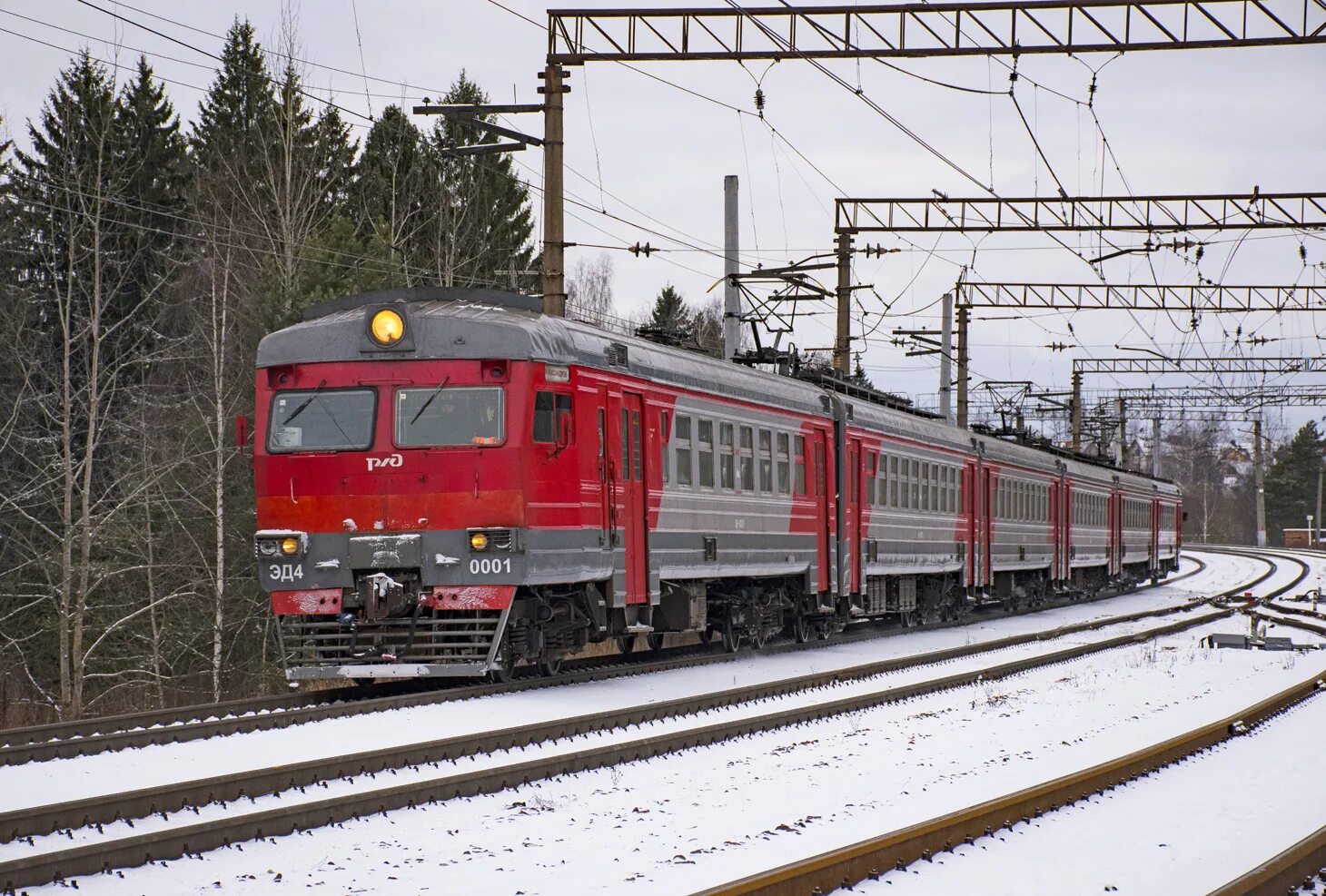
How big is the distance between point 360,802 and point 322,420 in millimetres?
6186

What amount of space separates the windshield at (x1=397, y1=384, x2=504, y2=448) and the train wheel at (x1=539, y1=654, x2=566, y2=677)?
2408 millimetres

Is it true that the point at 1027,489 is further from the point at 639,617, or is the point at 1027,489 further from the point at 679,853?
the point at 679,853

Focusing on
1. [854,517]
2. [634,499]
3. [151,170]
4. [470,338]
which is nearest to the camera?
[470,338]

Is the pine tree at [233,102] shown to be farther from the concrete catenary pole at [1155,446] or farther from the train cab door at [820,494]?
the concrete catenary pole at [1155,446]

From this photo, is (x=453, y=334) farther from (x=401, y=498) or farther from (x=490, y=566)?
(x=490, y=566)

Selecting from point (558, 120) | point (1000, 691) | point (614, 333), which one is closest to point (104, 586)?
point (558, 120)

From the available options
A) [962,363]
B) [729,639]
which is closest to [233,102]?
[962,363]

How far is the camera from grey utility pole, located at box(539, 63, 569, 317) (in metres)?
18.0

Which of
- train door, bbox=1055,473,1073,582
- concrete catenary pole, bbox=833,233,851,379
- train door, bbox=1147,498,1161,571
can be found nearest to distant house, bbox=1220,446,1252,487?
train door, bbox=1147,498,1161,571

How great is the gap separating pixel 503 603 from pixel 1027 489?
2200 cm

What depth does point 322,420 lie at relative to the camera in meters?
13.8

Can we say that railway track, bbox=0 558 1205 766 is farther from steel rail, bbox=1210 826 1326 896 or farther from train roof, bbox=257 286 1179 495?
steel rail, bbox=1210 826 1326 896

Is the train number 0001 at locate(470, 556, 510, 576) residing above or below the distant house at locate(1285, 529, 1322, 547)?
above

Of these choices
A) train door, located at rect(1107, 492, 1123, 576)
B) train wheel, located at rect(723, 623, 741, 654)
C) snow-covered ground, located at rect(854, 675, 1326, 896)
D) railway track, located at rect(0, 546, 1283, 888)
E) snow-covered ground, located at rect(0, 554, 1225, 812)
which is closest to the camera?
railway track, located at rect(0, 546, 1283, 888)
